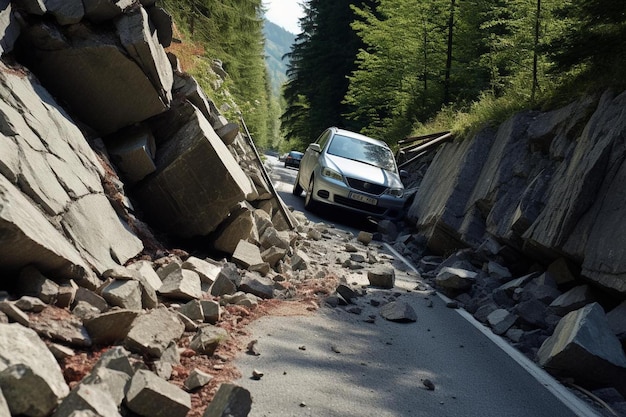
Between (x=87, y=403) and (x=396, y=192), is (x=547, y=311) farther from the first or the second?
(x=396, y=192)

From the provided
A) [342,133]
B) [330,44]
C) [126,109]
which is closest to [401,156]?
[342,133]

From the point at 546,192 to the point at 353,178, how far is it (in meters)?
5.40

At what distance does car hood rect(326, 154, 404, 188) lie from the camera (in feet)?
44.2

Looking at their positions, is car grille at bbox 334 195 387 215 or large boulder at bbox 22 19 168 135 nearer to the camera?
large boulder at bbox 22 19 168 135

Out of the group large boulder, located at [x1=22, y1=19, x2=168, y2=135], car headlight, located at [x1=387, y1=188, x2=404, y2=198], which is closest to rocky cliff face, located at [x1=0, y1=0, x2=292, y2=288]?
large boulder, located at [x1=22, y1=19, x2=168, y2=135]

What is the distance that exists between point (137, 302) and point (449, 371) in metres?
2.66

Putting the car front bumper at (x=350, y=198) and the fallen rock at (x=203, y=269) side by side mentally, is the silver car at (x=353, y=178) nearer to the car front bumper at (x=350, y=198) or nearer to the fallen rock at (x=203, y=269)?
the car front bumper at (x=350, y=198)

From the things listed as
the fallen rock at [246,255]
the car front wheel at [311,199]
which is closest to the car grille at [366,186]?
the car front wheel at [311,199]

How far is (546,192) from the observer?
28.2 feet

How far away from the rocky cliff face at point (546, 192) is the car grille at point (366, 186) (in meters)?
1.11

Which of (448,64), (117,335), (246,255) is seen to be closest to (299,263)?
(246,255)

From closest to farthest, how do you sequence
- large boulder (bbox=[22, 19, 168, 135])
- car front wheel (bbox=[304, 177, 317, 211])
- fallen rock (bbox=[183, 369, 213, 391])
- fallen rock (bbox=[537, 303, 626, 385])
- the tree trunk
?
fallen rock (bbox=[183, 369, 213, 391]) < fallen rock (bbox=[537, 303, 626, 385]) < large boulder (bbox=[22, 19, 168, 135]) < car front wheel (bbox=[304, 177, 317, 211]) < the tree trunk

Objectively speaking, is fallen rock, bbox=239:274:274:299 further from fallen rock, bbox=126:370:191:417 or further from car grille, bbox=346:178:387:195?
car grille, bbox=346:178:387:195

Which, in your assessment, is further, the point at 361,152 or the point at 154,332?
the point at 361,152
